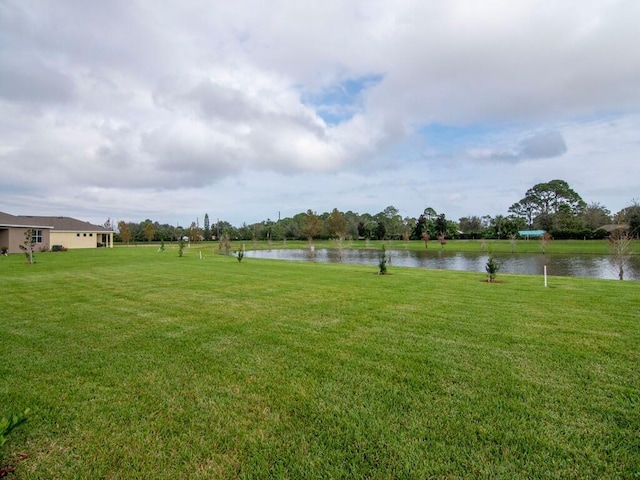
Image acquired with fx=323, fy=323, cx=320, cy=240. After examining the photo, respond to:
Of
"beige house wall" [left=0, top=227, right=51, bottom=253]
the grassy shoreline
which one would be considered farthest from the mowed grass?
"beige house wall" [left=0, top=227, right=51, bottom=253]

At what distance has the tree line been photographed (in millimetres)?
53500

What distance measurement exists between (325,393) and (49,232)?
3936cm

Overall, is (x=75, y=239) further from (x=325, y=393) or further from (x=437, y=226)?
(x=437, y=226)

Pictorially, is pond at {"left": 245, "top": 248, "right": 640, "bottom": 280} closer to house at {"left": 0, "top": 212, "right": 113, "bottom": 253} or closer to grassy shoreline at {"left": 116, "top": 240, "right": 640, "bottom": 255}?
grassy shoreline at {"left": 116, "top": 240, "right": 640, "bottom": 255}

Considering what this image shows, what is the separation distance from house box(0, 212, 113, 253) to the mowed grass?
28836mm

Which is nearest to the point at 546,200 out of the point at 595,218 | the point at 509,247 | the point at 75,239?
the point at 595,218

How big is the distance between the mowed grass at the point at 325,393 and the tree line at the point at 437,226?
35066 millimetres

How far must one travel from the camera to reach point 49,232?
31891mm

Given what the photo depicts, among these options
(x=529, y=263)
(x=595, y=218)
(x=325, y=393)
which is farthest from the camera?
(x=595, y=218)

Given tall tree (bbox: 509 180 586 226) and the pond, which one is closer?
the pond

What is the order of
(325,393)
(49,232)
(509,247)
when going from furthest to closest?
(509,247)
(49,232)
(325,393)

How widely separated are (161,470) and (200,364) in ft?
5.59

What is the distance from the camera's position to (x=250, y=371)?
11.9ft

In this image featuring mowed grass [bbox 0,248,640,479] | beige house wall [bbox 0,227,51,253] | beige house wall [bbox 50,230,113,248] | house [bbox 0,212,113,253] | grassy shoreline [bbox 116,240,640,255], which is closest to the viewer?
mowed grass [bbox 0,248,640,479]
